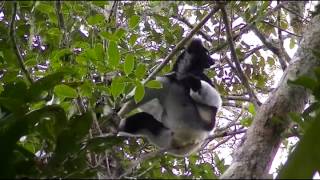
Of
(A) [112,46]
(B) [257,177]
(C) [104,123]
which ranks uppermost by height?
(A) [112,46]

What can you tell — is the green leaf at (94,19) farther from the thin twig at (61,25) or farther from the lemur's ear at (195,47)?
the lemur's ear at (195,47)

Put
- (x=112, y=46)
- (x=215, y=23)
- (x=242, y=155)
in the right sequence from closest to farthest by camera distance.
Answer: (x=242, y=155) < (x=112, y=46) < (x=215, y=23)

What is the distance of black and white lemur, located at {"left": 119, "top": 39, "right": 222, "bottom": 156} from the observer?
307cm

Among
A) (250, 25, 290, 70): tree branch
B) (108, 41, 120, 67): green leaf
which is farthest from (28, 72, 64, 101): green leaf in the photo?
(250, 25, 290, 70): tree branch

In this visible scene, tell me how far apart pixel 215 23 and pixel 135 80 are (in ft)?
6.91

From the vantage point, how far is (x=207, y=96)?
3.05 metres

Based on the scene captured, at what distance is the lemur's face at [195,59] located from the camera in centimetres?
343

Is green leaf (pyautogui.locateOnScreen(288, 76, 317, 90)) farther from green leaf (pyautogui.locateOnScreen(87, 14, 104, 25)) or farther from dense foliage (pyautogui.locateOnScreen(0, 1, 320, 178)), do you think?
green leaf (pyautogui.locateOnScreen(87, 14, 104, 25))

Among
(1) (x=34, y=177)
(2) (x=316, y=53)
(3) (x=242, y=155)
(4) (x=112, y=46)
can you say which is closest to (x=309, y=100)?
(2) (x=316, y=53)

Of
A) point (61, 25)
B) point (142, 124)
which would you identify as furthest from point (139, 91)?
point (61, 25)

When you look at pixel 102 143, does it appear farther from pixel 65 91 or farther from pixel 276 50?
pixel 276 50

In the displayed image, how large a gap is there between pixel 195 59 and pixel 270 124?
1.02 m

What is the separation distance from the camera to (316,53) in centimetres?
288

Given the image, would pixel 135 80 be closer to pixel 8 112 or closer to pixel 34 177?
pixel 8 112
